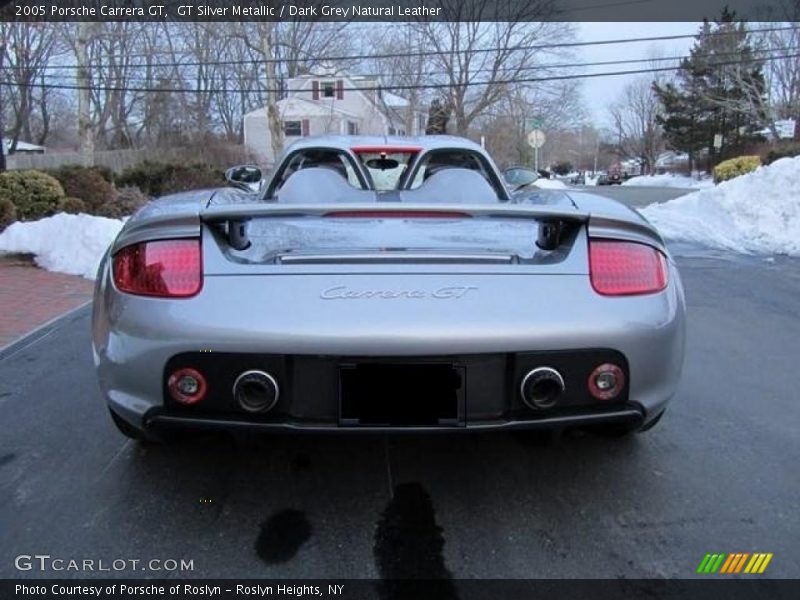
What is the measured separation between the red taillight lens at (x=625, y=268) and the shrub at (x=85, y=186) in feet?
42.0

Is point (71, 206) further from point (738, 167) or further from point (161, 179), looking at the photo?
point (738, 167)

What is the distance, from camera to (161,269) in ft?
7.29

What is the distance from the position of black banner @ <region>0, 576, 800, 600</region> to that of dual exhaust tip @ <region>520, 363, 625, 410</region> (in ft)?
1.78

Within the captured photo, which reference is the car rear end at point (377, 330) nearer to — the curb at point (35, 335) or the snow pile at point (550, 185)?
the snow pile at point (550, 185)

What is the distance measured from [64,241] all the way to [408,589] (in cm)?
841

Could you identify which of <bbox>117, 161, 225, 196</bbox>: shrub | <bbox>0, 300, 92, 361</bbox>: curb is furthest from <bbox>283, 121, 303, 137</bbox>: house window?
<bbox>0, 300, 92, 361</bbox>: curb

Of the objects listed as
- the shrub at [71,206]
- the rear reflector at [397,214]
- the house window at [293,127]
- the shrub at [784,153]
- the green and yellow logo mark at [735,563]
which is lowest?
the green and yellow logo mark at [735,563]

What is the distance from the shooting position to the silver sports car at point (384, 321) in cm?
207

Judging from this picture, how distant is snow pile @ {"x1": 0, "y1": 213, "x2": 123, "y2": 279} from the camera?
28.3ft

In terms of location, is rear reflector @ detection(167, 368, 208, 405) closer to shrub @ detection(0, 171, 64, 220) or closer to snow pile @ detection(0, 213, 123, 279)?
snow pile @ detection(0, 213, 123, 279)

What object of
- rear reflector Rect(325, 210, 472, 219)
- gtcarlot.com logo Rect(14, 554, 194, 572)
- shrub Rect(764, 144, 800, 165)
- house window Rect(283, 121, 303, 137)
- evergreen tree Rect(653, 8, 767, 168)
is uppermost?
evergreen tree Rect(653, 8, 767, 168)

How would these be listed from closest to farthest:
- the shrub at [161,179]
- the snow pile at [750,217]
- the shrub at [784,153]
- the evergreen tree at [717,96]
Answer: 1. the snow pile at [750,217]
2. the shrub at [161,179]
3. the shrub at [784,153]
4. the evergreen tree at [717,96]

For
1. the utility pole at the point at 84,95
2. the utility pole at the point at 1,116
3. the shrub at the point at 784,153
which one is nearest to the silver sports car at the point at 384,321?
the utility pole at the point at 1,116

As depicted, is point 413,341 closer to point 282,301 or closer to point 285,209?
point 282,301
